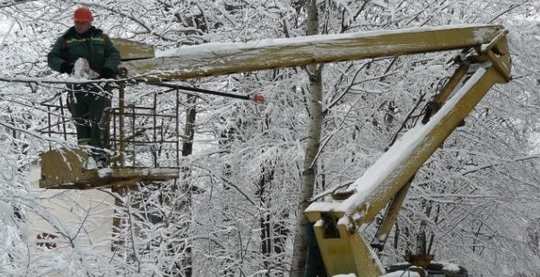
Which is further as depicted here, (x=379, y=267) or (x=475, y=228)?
(x=475, y=228)

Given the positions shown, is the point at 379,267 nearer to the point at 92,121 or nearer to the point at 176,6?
the point at 92,121

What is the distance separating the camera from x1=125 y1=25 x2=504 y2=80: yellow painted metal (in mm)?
6509

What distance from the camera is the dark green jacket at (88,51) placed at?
19.8 ft

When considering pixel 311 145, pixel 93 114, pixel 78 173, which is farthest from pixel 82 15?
pixel 311 145

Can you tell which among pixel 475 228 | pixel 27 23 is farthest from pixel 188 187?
pixel 27 23

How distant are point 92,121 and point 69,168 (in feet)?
1.54

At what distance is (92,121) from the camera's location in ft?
20.4

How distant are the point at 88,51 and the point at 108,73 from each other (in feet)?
0.75

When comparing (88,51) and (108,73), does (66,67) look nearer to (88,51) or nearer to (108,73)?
(88,51)

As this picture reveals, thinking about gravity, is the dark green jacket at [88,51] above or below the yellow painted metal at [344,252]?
above

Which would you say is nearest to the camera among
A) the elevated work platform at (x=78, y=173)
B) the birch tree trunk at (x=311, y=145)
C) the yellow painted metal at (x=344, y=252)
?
the elevated work platform at (x=78, y=173)

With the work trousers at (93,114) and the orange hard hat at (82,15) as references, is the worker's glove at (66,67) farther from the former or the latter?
the orange hard hat at (82,15)

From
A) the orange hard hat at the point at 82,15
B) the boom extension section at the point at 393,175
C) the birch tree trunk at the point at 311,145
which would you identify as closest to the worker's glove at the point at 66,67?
the orange hard hat at the point at 82,15

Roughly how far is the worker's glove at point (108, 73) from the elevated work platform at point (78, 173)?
548mm
